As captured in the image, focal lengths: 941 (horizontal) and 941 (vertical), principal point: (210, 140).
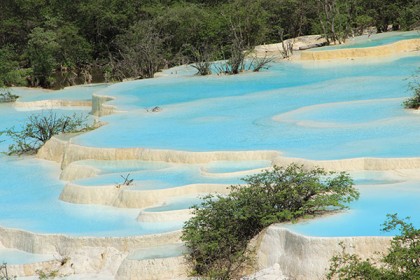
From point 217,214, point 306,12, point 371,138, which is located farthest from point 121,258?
point 306,12

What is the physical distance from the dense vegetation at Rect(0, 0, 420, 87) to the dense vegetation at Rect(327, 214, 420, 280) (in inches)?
687

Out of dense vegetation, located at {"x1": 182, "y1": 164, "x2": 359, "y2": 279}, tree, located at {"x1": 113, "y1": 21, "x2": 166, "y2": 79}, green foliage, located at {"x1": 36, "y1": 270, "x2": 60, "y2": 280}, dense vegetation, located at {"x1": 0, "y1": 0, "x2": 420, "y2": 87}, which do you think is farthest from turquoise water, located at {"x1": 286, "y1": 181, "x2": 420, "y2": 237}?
dense vegetation, located at {"x1": 0, "y1": 0, "x2": 420, "y2": 87}

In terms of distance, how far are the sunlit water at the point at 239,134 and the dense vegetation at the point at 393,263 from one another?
24.0 inches

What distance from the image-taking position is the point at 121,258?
1116cm

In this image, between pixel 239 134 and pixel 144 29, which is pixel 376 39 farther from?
pixel 239 134

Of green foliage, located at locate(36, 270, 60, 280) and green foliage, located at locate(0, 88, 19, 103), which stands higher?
green foliage, located at locate(0, 88, 19, 103)

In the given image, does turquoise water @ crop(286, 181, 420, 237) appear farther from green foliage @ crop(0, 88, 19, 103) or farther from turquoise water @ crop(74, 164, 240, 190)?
green foliage @ crop(0, 88, 19, 103)

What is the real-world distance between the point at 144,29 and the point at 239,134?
15.7 meters

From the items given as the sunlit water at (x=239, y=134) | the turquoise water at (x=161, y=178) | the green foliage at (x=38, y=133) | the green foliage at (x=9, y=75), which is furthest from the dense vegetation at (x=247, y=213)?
the green foliage at (x=9, y=75)

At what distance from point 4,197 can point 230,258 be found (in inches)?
→ 214

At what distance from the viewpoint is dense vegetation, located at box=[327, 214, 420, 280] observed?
837cm

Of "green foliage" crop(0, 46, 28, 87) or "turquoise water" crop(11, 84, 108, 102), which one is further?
"green foliage" crop(0, 46, 28, 87)

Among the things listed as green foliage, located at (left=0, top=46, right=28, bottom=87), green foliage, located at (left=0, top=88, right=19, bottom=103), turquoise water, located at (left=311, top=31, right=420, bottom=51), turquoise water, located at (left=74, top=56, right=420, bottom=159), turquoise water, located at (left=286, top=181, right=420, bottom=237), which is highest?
turquoise water, located at (left=311, top=31, right=420, bottom=51)

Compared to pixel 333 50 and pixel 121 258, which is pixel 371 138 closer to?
pixel 121 258
